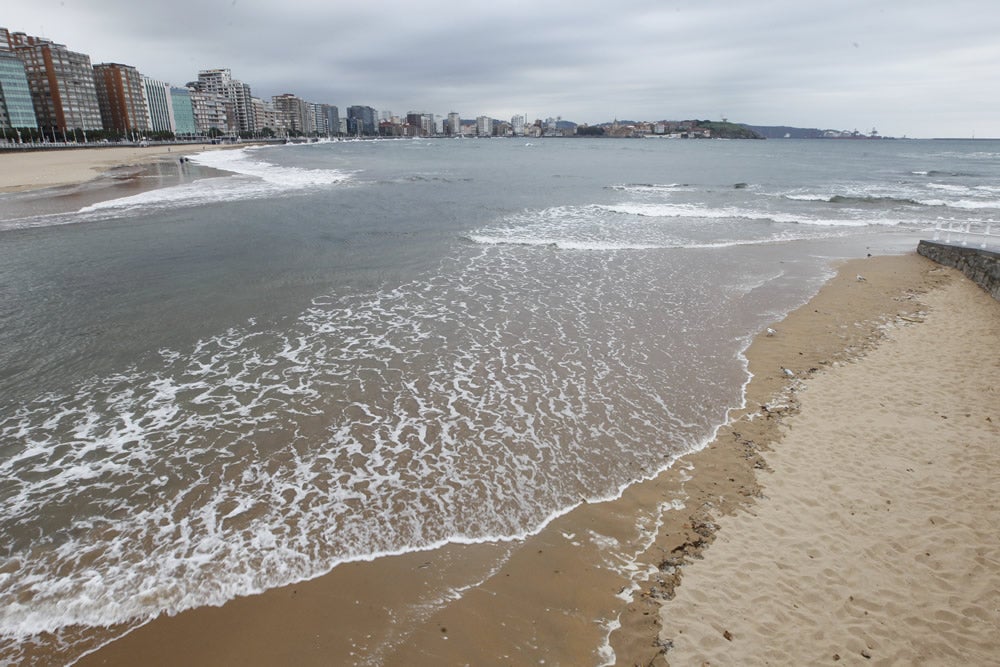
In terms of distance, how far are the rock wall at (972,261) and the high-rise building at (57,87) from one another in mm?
169088

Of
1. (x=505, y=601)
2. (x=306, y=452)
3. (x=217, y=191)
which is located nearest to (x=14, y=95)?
(x=217, y=191)

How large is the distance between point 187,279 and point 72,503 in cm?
938

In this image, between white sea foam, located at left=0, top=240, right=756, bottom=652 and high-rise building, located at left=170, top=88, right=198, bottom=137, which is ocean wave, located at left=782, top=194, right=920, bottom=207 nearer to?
white sea foam, located at left=0, top=240, right=756, bottom=652

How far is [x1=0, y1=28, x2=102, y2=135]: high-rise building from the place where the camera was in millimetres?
130625

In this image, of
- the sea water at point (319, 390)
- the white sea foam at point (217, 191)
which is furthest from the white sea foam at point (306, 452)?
the white sea foam at point (217, 191)

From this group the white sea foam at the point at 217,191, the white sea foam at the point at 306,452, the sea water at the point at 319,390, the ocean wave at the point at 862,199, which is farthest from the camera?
the ocean wave at the point at 862,199

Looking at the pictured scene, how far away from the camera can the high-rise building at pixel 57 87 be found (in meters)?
131

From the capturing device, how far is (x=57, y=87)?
130375mm

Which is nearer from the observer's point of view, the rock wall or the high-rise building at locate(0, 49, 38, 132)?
the rock wall

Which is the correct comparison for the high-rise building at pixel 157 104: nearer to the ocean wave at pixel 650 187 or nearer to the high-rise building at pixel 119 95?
the high-rise building at pixel 119 95

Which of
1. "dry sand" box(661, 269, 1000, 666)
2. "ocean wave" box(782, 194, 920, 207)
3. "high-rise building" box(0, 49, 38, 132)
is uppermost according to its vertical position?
"high-rise building" box(0, 49, 38, 132)

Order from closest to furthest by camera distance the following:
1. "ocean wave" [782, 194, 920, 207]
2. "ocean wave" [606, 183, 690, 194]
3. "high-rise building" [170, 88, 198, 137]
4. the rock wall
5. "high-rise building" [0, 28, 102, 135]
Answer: the rock wall, "ocean wave" [782, 194, 920, 207], "ocean wave" [606, 183, 690, 194], "high-rise building" [0, 28, 102, 135], "high-rise building" [170, 88, 198, 137]

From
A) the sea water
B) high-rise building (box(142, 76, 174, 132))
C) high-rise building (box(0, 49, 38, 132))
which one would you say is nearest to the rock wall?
the sea water

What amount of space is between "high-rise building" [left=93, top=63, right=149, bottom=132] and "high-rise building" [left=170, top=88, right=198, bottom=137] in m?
23.4
